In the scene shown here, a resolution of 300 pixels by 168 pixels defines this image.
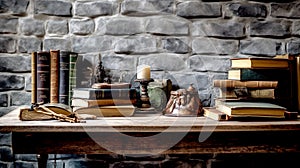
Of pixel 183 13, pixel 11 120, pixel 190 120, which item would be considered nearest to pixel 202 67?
pixel 183 13

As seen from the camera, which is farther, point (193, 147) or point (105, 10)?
point (105, 10)

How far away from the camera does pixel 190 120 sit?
59.7 inches

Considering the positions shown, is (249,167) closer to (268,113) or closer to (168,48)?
(268,113)

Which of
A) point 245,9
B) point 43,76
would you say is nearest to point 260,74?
point 245,9

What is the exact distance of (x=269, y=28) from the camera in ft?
6.53

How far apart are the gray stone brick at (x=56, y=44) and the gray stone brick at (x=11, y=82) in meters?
0.21

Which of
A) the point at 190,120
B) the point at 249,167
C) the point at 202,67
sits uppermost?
the point at 202,67

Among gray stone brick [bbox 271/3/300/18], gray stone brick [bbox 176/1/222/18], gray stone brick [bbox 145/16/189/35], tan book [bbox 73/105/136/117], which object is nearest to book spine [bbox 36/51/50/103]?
tan book [bbox 73/105/136/117]

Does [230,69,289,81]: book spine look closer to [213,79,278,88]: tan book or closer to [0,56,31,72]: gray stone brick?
[213,79,278,88]: tan book

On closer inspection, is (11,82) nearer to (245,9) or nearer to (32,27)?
(32,27)

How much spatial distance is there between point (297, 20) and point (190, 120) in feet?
3.03

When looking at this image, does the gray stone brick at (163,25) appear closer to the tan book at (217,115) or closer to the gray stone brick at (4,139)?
the tan book at (217,115)

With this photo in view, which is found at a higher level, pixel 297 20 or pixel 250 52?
pixel 297 20

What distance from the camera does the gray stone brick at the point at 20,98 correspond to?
194 centimetres
